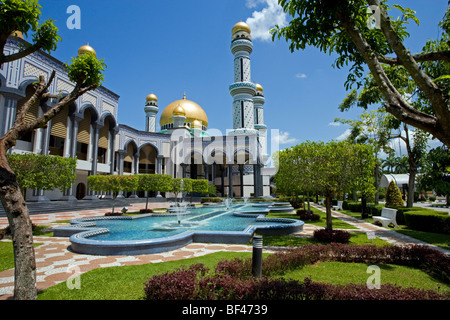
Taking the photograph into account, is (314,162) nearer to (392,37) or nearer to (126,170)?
(392,37)

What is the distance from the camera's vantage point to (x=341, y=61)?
5.15 meters

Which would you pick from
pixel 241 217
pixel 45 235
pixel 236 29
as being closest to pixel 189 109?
pixel 236 29

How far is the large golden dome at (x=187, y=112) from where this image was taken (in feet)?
165

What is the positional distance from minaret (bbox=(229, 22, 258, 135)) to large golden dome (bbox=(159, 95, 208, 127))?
34.7ft

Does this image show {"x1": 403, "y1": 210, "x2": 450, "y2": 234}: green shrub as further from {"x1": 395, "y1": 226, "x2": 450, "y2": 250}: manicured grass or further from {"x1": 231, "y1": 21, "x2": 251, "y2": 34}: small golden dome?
{"x1": 231, "y1": 21, "x2": 251, "y2": 34}: small golden dome

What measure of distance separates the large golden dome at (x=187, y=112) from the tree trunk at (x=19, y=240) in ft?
156

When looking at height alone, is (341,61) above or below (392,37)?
above

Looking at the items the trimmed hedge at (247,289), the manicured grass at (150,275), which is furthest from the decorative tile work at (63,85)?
the trimmed hedge at (247,289)

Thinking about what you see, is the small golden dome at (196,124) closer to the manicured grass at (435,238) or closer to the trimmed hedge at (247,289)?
the manicured grass at (435,238)

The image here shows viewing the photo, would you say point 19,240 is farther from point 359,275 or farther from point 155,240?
point 359,275

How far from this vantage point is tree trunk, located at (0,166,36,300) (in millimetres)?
3475

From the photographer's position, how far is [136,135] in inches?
1575

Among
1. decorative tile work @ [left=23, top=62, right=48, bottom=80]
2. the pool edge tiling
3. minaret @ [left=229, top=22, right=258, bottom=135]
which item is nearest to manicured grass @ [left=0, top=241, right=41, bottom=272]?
the pool edge tiling

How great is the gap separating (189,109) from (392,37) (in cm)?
4913
